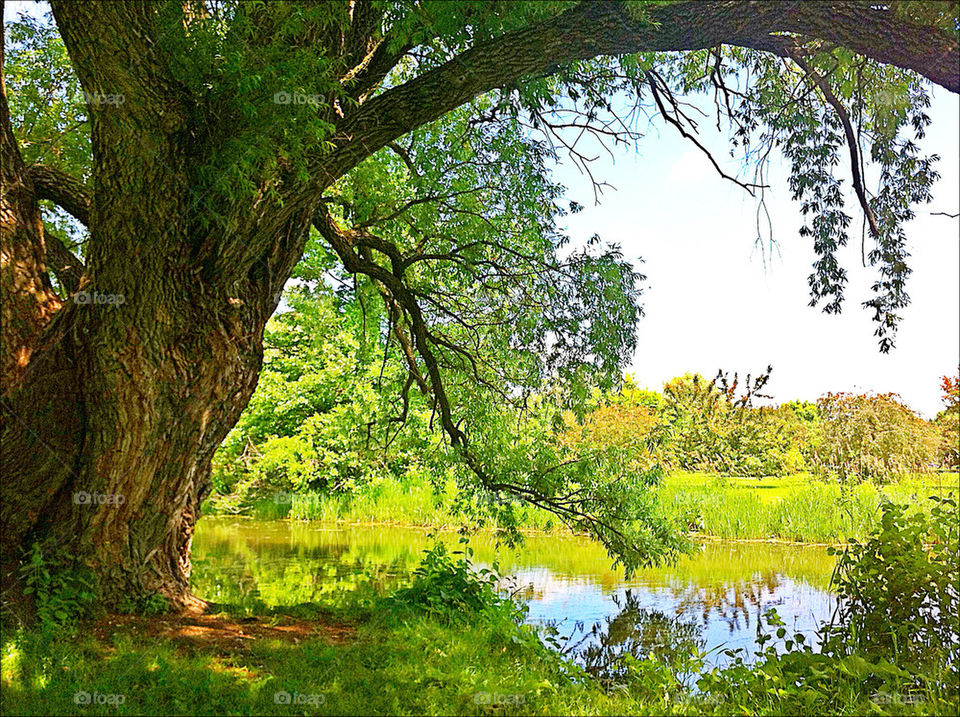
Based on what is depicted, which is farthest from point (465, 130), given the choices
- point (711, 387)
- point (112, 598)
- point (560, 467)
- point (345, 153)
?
point (711, 387)

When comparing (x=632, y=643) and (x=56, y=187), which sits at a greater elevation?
(x=56, y=187)

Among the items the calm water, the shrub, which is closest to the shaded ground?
the calm water

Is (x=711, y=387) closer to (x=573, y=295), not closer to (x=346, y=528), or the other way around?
(x=346, y=528)

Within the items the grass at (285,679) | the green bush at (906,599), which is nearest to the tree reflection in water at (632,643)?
the grass at (285,679)

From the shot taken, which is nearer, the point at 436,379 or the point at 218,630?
the point at 218,630

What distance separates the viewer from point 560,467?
687cm

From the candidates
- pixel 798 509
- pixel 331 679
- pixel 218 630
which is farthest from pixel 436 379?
pixel 798 509

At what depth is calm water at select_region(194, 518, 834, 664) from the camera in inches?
266

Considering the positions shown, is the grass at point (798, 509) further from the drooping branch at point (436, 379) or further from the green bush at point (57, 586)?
the green bush at point (57, 586)

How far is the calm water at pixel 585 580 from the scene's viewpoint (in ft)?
22.1

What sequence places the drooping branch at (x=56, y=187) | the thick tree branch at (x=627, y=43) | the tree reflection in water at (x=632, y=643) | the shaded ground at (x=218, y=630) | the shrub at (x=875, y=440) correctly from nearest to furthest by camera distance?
the thick tree branch at (x=627, y=43) → the shaded ground at (x=218, y=630) → the tree reflection in water at (x=632, y=643) → the drooping branch at (x=56, y=187) → the shrub at (x=875, y=440)

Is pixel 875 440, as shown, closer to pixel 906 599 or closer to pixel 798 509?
pixel 798 509

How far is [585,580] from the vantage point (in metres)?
8.54

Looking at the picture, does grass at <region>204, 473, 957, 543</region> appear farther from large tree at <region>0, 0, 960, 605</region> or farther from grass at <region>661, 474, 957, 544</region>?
large tree at <region>0, 0, 960, 605</region>
